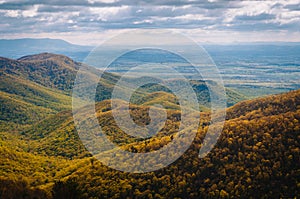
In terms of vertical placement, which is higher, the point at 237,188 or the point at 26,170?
the point at 237,188

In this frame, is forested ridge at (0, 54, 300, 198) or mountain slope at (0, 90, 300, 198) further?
mountain slope at (0, 90, 300, 198)

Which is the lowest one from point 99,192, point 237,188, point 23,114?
point 23,114

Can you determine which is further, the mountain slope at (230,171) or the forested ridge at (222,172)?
the mountain slope at (230,171)

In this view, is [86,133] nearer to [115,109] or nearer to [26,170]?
[115,109]

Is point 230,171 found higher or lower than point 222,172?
higher

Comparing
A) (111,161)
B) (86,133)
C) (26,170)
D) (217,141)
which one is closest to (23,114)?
(86,133)

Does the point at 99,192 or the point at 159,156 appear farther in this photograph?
the point at 159,156

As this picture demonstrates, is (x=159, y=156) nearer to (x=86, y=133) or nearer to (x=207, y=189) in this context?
(x=207, y=189)

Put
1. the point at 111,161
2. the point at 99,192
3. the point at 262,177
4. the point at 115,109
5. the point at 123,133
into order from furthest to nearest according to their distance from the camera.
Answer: the point at 115,109, the point at 123,133, the point at 111,161, the point at 99,192, the point at 262,177

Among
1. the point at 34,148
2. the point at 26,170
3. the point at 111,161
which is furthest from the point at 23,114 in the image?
the point at 111,161

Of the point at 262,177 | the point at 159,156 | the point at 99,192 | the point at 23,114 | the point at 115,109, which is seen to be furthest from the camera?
the point at 23,114
